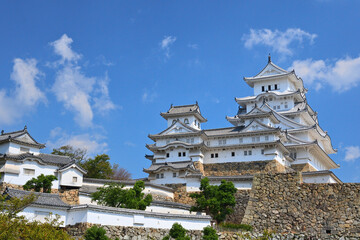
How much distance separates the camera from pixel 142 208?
97.6 feet

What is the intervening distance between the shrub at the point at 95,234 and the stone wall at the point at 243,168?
23670mm

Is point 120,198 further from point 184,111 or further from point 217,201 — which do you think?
point 184,111

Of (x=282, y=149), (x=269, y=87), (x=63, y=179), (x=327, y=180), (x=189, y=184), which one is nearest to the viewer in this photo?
(x=63, y=179)

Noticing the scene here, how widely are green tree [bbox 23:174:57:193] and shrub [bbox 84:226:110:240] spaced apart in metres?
11.6

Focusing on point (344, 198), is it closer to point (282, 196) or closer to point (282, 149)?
point (282, 196)

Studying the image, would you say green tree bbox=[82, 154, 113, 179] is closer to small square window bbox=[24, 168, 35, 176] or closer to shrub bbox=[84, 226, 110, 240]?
small square window bbox=[24, 168, 35, 176]

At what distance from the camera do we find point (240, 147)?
1809 inches

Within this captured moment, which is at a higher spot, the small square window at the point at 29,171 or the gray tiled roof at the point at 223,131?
the gray tiled roof at the point at 223,131

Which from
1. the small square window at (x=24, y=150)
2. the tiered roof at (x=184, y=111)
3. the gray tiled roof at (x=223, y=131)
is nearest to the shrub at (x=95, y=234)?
the small square window at (x=24, y=150)

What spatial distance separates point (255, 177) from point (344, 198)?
6300 millimetres

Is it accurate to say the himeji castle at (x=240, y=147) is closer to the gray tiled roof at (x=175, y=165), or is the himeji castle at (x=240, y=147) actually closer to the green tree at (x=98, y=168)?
the gray tiled roof at (x=175, y=165)

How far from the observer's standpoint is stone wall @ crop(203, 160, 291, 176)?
143ft

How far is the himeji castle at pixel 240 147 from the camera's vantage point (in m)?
43.4

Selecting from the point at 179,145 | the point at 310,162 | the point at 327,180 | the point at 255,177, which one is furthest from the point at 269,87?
the point at 255,177
